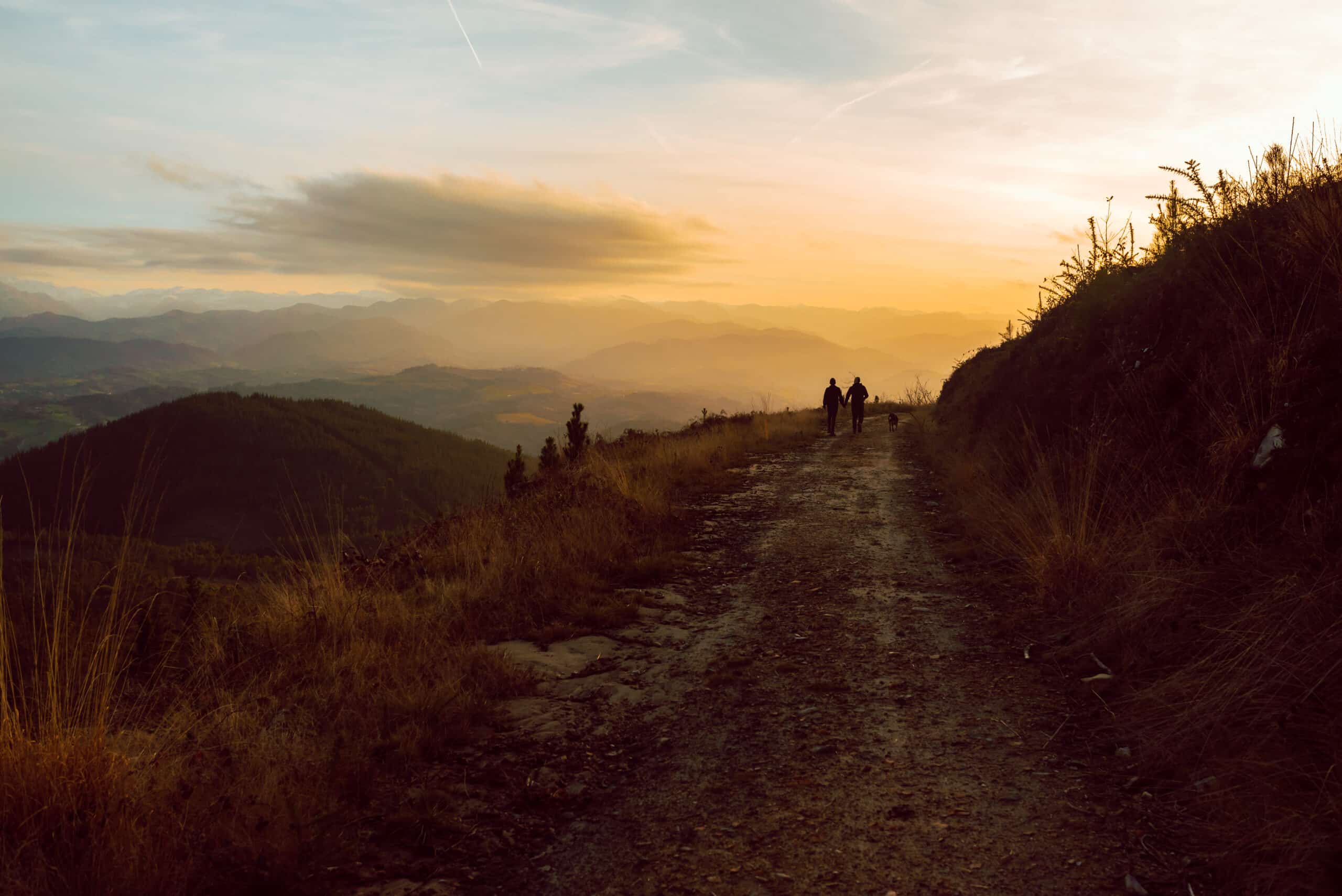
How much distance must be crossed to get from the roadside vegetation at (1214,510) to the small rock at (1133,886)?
1.19ft

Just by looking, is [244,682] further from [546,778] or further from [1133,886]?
[1133,886]

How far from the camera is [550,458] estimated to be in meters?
16.7

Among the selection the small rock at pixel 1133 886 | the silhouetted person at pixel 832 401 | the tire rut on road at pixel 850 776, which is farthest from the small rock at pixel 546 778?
the silhouetted person at pixel 832 401

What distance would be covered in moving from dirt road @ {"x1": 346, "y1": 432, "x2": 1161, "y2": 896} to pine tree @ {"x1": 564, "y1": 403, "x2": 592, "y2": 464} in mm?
9675

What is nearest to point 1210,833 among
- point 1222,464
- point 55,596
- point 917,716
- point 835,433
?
point 917,716

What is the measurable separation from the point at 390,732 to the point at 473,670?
1.05 m

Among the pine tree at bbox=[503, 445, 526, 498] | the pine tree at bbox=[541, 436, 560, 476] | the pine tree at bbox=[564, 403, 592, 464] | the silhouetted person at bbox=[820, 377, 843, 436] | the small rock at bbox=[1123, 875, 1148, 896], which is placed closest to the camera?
the small rock at bbox=[1123, 875, 1148, 896]

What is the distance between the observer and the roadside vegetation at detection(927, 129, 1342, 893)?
3553 mm

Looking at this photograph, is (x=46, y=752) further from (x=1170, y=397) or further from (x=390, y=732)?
(x=1170, y=397)

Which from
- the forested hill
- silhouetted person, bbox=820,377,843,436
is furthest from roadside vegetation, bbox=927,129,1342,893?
the forested hill

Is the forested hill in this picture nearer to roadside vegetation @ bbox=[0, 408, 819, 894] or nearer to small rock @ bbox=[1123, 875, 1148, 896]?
roadside vegetation @ bbox=[0, 408, 819, 894]

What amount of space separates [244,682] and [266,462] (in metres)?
184

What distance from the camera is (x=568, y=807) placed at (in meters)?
4.08

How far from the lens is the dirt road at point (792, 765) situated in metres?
3.35
